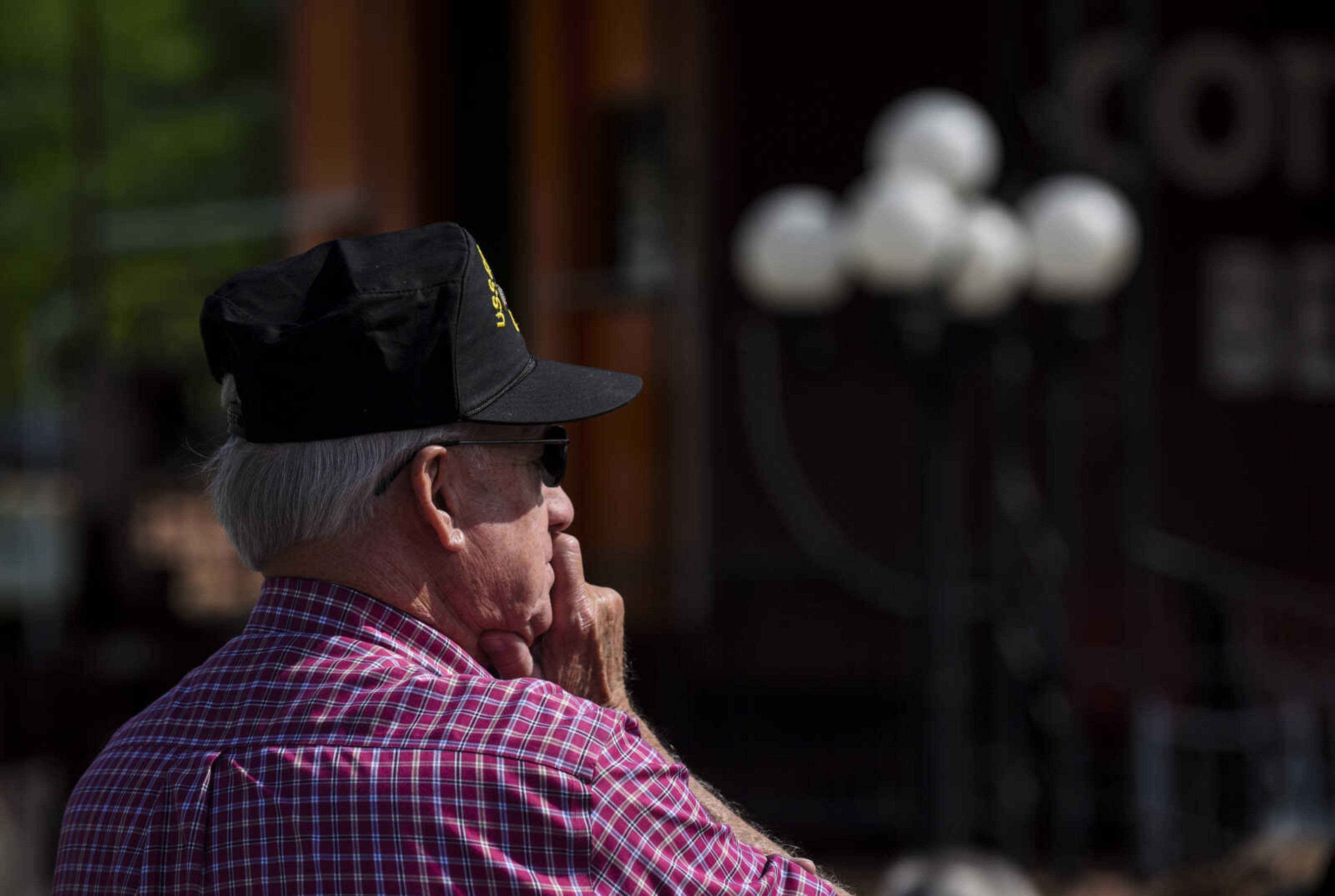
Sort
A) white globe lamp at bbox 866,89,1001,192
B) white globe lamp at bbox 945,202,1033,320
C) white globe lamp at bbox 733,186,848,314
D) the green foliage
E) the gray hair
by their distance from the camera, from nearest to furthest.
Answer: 1. the gray hair
2. white globe lamp at bbox 945,202,1033,320
3. white globe lamp at bbox 866,89,1001,192
4. white globe lamp at bbox 733,186,848,314
5. the green foliage

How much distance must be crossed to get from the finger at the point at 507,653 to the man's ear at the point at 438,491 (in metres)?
0.11

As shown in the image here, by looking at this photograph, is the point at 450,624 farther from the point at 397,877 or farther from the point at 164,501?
the point at 164,501

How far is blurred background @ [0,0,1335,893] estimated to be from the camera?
776cm

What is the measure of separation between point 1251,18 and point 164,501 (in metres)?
7.54

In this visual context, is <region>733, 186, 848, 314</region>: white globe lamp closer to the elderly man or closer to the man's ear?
the elderly man

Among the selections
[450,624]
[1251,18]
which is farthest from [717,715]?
[450,624]

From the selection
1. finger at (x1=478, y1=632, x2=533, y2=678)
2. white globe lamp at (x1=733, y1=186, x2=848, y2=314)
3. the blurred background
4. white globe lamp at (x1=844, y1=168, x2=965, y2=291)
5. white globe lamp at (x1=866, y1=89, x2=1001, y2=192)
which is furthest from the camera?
the blurred background

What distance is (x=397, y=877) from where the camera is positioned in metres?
1.28

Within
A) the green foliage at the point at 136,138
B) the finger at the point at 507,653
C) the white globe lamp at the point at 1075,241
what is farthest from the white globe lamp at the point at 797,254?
the green foliage at the point at 136,138

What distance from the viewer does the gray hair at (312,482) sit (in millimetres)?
1411

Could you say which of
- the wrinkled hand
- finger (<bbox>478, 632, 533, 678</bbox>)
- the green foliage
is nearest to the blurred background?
the green foliage

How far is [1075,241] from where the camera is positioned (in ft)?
21.1

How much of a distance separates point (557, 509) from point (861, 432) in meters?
8.36

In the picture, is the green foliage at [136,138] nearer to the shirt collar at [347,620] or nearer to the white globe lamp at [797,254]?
the white globe lamp at [797,254]
